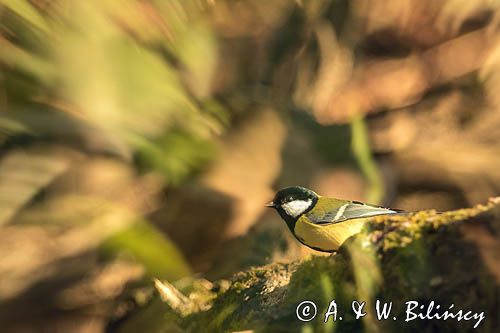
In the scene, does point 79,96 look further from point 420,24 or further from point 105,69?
point 420,24

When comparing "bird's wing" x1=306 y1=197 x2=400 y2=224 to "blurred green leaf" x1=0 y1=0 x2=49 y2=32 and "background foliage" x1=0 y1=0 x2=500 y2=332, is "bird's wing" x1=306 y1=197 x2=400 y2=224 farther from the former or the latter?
"blurred green leaf" x1=0 y1=0 x2=49 y2=32

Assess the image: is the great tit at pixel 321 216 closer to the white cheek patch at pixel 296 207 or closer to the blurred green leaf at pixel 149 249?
the white cheek patch at pixel 296 207

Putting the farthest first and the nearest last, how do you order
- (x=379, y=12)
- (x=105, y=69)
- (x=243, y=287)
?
(x=379, y=12) → (x=105, y=69) → (x=243, y=287)

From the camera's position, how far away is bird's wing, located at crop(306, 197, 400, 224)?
2.63ft

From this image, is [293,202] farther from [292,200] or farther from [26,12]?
[26,12]

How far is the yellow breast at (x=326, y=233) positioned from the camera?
0.77 m

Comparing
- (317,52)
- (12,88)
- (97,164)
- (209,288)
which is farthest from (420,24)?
(209,288)

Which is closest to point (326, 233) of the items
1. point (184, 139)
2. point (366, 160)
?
point (184, 139)

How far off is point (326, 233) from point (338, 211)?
46mm

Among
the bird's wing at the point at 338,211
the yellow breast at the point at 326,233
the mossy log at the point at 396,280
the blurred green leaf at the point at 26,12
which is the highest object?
the blurred green leaf at the point at 26,12

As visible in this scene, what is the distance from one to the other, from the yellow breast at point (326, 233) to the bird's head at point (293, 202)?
19 millimetres

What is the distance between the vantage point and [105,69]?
1.23 metres

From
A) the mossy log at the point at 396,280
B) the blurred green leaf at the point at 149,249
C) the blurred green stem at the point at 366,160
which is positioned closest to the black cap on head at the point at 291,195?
the mossy log at the point at 396,280

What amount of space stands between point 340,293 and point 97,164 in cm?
84
